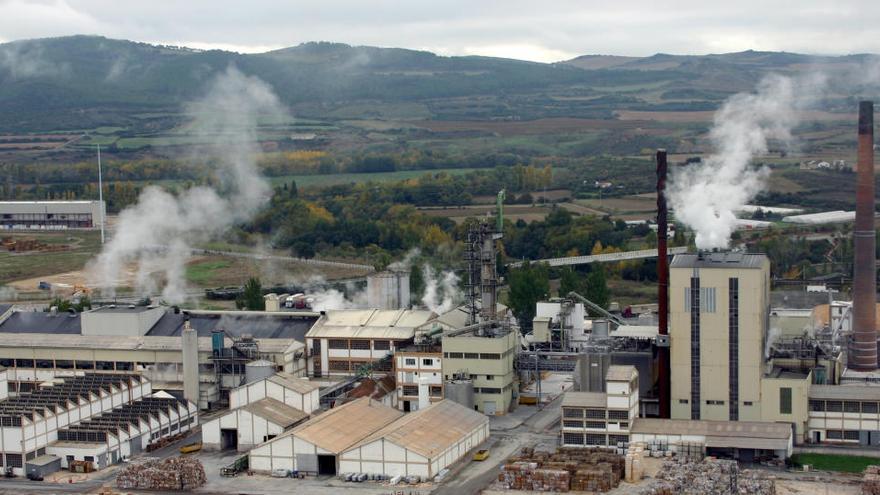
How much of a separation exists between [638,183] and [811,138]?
65.8 ft

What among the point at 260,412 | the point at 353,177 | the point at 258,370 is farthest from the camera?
the point at 353,177

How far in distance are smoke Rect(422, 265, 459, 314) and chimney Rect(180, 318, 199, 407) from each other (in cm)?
1290

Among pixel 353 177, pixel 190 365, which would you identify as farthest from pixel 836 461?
pixel 353 177

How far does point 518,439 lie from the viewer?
39594 millimetres

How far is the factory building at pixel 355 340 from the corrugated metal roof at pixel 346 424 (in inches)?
221

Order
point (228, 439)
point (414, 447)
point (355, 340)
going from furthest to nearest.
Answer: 1. point (355, 340)
2. point (228, 439)
3. point (414, 447)

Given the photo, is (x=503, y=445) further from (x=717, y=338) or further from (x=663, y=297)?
(x=717, y=338)

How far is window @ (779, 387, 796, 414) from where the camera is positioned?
127 feet

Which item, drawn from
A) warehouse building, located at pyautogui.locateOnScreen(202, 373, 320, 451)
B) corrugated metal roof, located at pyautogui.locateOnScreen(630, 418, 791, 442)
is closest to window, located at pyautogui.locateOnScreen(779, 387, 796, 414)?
corrugated metal roof, located at pyautogui.locateOnScreen(630, 418, 791, 442)

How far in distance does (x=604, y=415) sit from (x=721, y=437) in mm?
3358

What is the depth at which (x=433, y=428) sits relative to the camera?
3738cm

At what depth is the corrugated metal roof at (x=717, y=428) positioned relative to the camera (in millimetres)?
36844

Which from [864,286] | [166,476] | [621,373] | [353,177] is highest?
[864,286]

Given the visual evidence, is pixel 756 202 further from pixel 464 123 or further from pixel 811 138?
pixel 464 123
